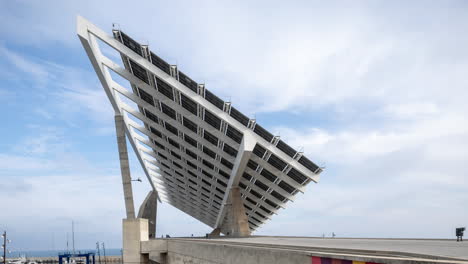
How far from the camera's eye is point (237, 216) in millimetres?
35188

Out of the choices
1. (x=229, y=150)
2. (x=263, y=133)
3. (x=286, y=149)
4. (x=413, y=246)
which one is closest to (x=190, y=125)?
(x=229, y=150)

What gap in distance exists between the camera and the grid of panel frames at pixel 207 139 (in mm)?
28047

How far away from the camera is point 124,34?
86.4 ft

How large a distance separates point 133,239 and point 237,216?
1053cm

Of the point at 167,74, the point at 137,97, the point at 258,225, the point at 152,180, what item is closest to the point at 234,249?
the point at 167,74

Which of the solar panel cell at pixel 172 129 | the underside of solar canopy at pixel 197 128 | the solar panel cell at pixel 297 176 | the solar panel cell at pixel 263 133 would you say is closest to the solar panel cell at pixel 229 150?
the underside of solar canopy at pixel 197 128

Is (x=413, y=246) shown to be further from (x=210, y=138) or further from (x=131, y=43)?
(x=210, y=138)

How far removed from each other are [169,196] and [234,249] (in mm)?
64432

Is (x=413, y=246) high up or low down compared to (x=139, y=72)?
down

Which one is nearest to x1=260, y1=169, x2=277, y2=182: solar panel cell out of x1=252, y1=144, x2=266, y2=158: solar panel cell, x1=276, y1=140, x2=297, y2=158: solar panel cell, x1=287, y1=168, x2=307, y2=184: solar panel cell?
x1=287, y1=168, x2=307, y2=184: solar panel cell

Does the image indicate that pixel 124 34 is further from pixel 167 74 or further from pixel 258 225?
pixel 258 225

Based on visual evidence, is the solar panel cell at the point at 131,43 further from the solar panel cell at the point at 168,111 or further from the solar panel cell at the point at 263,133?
the solar panel cell at the point at 263,133

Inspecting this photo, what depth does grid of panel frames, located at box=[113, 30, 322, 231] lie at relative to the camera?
28047 mm

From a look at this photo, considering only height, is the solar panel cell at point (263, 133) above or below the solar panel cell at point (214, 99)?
below
